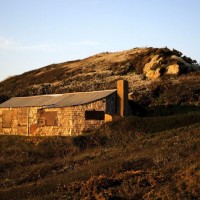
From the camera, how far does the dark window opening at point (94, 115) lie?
34.3m

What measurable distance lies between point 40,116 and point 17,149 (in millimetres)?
8457

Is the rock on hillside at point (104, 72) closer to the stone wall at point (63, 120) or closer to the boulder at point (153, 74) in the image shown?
the boulder at point (153, 74)

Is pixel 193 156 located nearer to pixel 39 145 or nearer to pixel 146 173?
pixel 146 173

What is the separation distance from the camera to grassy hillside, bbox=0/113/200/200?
1434cm

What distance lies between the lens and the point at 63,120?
35281 mm

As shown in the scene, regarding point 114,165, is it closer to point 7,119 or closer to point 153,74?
point 7,119

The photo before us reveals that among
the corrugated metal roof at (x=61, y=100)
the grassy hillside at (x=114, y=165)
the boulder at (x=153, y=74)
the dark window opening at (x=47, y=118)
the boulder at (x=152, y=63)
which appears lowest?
the grassy hillside at (x=114, y=165)

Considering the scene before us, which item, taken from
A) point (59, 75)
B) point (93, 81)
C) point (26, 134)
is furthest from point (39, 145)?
point (59, 75)

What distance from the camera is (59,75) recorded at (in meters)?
69.4

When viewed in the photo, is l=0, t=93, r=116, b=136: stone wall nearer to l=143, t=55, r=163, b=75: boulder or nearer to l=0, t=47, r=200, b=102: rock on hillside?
l=0, t=47, r=200, b=102: rock on hillside

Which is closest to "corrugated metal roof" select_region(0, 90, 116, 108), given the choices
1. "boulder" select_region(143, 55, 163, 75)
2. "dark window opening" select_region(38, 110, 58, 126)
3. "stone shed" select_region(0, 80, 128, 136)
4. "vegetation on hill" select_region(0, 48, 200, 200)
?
"stone shed" select_region(0, 80, 128, 136)

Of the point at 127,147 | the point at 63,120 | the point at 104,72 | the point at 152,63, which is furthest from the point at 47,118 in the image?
the point at 104,72

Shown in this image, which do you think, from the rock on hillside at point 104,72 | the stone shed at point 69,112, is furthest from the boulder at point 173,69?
the stone shed at point 69,112

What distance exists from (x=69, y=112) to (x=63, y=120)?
38.4 inches
